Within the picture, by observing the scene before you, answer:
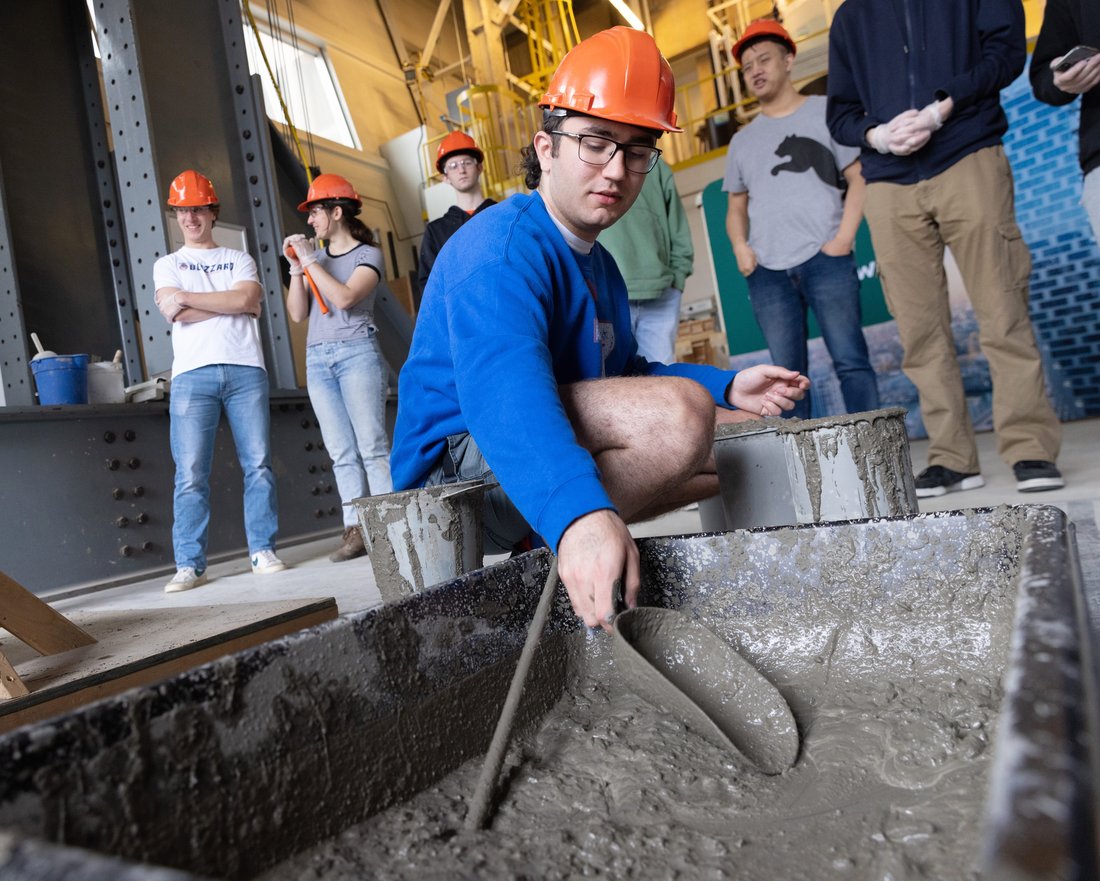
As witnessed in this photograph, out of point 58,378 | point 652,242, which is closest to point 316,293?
point 58,378

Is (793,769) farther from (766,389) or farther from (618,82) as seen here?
(618,82)

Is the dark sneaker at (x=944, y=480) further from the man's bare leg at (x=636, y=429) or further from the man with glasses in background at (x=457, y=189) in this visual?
the man with glasses in background at (x=457, y=189)

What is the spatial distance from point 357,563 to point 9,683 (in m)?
1.85

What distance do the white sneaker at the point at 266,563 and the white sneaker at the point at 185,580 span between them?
20 cm

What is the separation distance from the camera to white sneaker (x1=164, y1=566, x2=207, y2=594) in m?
2.95

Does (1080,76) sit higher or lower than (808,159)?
lower

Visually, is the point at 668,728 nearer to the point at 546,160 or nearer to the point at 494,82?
the point at 546,160

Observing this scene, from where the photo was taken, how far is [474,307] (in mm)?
1165

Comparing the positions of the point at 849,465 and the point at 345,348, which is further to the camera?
the point at 345,348

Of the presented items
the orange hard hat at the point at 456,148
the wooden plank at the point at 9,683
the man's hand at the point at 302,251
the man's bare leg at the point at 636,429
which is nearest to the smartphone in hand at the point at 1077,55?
the man's bare leg at the point at 636,429

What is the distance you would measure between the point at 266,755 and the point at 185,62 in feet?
13.8

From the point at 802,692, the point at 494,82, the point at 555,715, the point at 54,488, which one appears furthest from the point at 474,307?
the point at 494,82

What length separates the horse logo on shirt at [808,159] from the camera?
2.86m

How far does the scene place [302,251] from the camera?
10.4 ft
